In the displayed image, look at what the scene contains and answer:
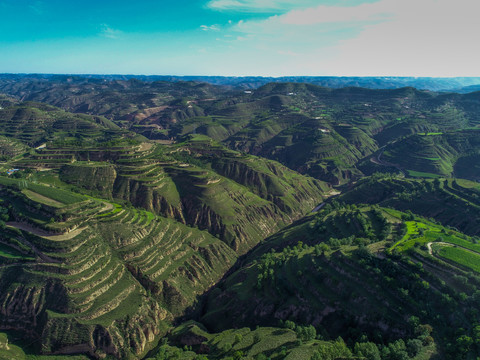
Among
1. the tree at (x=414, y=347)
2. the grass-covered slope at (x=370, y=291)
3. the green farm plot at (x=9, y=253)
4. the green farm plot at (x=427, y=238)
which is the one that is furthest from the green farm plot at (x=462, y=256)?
the green farm plot at (x=9, y=253)

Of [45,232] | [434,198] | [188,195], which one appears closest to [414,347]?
[434,198]

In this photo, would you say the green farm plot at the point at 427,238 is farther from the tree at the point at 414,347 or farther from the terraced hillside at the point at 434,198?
the terraced hillside at the point at 434,198

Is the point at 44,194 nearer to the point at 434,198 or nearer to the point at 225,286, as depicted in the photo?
the point at 225,286

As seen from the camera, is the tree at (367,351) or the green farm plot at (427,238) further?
the green farm plot at (427,238)

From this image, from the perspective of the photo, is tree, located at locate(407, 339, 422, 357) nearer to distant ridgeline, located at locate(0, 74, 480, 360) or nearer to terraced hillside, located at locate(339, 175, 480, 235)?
distant ridgeline, located at locate(0, 74, 480, 360)

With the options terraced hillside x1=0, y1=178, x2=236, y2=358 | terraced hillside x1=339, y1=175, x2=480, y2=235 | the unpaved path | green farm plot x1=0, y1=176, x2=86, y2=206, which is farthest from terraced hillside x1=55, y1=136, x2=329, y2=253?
terraced hillside x1=339, y1=175, x2=480, y2=235
